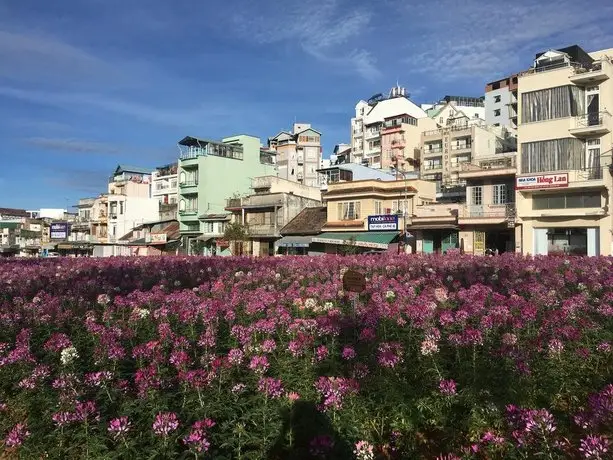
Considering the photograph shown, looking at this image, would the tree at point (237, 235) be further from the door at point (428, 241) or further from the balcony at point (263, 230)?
the door at point (428, 241)

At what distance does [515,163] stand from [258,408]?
3583cm

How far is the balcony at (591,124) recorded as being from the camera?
32.0 m

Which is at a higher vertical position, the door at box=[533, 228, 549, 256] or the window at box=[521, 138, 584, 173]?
the window at box=[521, 138, 584, 173]

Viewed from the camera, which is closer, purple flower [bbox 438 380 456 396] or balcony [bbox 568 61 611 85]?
purple flower [bbox 438 380 456 396]

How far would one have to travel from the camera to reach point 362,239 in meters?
38.3

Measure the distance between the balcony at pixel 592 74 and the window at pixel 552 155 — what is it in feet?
12.4

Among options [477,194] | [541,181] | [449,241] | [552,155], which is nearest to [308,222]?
[449,241]

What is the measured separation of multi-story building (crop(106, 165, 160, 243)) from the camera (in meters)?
70.0

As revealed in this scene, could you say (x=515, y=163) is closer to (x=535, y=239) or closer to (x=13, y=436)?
(x=535, y=239)

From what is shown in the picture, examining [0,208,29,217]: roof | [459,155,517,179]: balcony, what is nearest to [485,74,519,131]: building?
[459,155,517,179]: balcony

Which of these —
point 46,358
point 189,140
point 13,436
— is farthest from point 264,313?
point 189,140

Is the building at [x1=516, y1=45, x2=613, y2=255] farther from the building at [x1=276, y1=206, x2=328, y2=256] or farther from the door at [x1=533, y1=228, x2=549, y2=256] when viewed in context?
the building at [x1=276, y1=206, x2=328, y2=256]

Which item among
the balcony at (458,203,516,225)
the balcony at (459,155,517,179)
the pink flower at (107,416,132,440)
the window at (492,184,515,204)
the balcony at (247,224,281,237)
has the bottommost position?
the pink flower at (107,416,132,440)

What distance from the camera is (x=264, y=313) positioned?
8.37m
